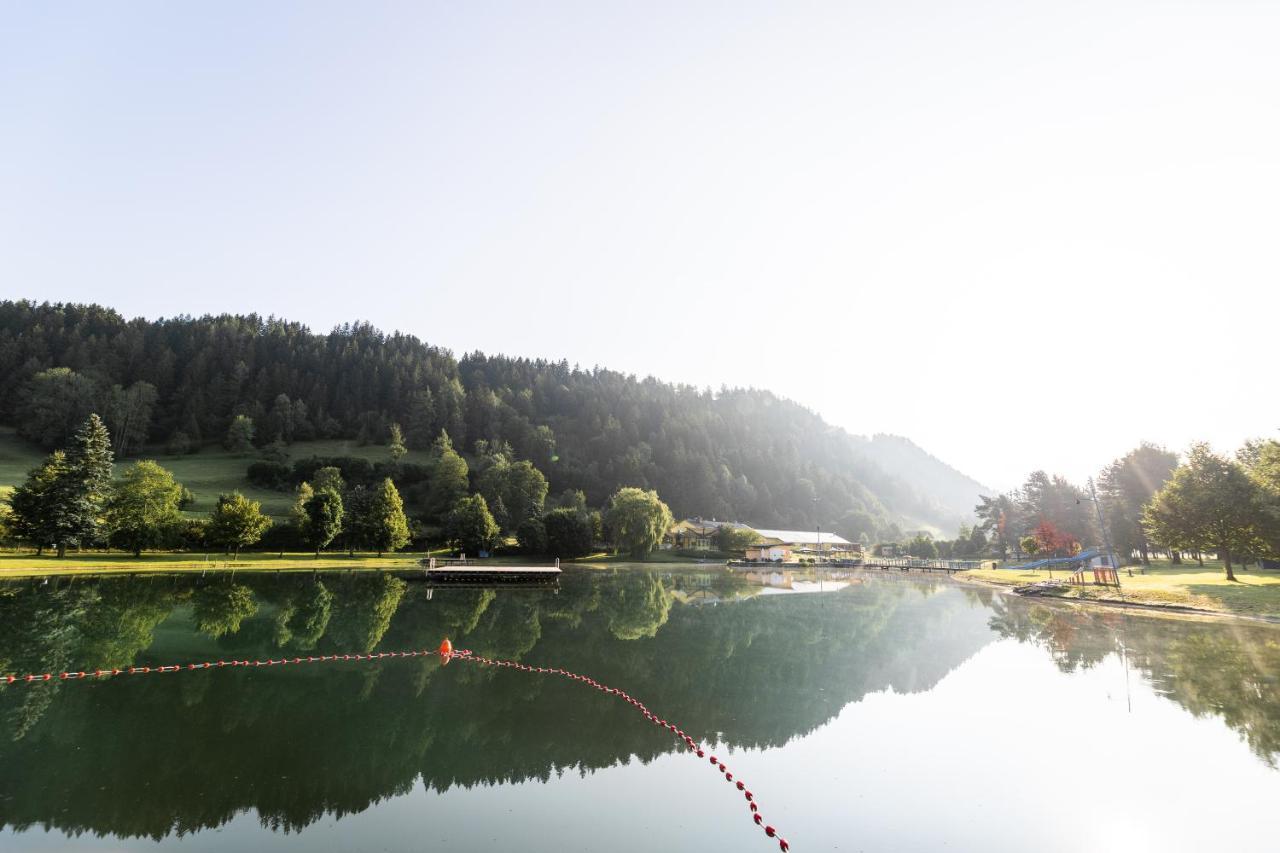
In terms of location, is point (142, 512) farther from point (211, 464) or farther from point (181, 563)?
point (211, 464)

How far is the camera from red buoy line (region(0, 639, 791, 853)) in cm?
1244

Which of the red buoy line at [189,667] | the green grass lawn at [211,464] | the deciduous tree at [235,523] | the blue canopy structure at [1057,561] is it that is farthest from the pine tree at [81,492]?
the blue canopy structure at [1057,561]

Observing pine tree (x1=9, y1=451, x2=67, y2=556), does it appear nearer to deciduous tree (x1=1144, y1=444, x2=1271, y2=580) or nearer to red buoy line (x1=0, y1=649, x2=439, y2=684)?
red buoy line (x1=0, y1=649, x2=439, y2=684)

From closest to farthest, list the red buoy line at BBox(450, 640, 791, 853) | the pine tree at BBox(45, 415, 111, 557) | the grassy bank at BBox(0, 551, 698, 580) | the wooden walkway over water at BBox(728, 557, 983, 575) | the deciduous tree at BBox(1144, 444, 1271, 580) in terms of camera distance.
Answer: the red buoy line at BBox(450, 640, 791, 853) < the deciduous tree at BBox(1144, 444, 1271, 580) < the grassy bank at BBox(0, 551, 698, 580) < the pine tree at BBox(45, 415, 111, 557) < the wooden walkway over water at BBox(728, 557, 983, 575)

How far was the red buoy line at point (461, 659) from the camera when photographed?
40.8 feet

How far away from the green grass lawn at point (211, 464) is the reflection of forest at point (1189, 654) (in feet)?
276

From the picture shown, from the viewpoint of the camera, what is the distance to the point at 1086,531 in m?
88.7

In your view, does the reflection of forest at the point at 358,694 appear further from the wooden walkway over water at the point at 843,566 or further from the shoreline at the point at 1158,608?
the wooden walkway over water at the point at 843,566

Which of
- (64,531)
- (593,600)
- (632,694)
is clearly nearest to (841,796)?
(632,694)

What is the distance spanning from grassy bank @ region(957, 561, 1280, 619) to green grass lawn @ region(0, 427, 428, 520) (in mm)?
89702

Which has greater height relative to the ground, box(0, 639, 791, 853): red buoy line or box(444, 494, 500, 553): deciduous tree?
box(444, 494, 500, 553): deciduous tree

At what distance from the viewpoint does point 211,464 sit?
353 ft

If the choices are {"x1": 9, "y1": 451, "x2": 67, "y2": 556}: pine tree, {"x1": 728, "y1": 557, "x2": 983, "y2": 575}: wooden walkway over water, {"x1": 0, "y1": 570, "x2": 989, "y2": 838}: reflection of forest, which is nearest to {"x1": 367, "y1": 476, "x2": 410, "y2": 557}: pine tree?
{"x1": 9, "y1": 451, "x2": 67, "y2": 556}: pine tree

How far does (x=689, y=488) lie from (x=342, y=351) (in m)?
91.3
